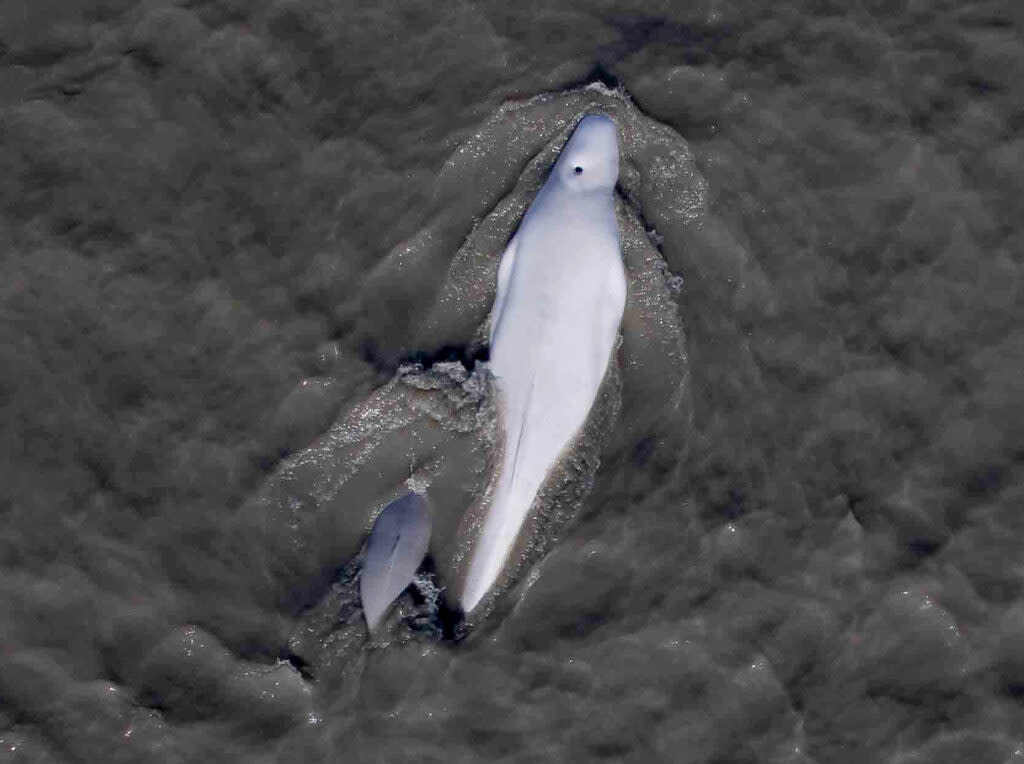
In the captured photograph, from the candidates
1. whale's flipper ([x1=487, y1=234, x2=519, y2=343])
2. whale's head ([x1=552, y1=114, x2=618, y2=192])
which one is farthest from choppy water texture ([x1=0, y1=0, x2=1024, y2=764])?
whale's head ([x1=552, y1=114, x2=618, y2=192])

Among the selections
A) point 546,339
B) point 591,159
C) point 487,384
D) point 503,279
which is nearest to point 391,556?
point 487,384

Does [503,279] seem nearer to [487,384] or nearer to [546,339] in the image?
[546,339]

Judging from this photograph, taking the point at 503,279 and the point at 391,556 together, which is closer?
the point at 391,556

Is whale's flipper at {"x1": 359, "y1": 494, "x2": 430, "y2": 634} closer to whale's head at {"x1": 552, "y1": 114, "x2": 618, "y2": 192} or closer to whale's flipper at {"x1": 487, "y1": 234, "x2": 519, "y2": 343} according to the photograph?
whale's flipper at {"x1": 487, "y1": 234, "x2": 519, "y2": 343}

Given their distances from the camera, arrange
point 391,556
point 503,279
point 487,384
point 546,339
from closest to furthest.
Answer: point 391,556
point 546,339
point 487,384
point 503,279

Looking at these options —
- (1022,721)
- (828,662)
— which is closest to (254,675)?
(828,662)

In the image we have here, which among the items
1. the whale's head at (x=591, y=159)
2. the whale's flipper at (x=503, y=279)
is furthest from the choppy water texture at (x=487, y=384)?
the whale's head at (x=591, y=159)

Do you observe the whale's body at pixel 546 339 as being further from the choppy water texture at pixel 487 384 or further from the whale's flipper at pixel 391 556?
the whale's flipper at pixel 391 556
